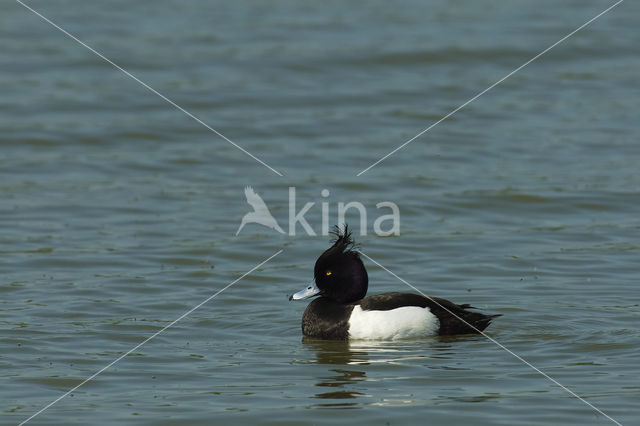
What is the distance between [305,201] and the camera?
1485 centimetres

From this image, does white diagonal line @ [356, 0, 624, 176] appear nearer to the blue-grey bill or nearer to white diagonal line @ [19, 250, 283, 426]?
white diagonal line @ [19, 250, 283, 426]

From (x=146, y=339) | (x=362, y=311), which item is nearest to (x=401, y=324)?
(x=362, y=311)

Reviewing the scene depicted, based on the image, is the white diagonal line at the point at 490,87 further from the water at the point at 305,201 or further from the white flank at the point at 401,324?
the white flank at the point at 401,324

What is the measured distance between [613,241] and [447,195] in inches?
102

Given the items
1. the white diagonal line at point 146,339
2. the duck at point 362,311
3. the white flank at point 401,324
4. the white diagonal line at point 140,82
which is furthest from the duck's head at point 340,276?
the white diagonal line at point 140,82

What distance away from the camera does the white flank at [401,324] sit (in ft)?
32.1

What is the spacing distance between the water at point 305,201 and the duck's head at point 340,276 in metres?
0.51

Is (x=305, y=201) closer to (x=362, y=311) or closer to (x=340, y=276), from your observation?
(x=340, y=276)

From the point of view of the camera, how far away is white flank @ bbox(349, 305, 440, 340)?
9.77 meters

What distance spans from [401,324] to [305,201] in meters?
5.27

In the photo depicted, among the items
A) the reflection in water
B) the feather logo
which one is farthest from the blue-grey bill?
the feather logo

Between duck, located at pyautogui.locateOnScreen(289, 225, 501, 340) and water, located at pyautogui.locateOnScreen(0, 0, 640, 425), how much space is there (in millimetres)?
175

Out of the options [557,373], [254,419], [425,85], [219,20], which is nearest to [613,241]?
[557,373]

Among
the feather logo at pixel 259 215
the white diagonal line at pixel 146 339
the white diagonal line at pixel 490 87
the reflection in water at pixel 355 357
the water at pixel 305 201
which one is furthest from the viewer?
the white diagonal line at pixel 490 87
